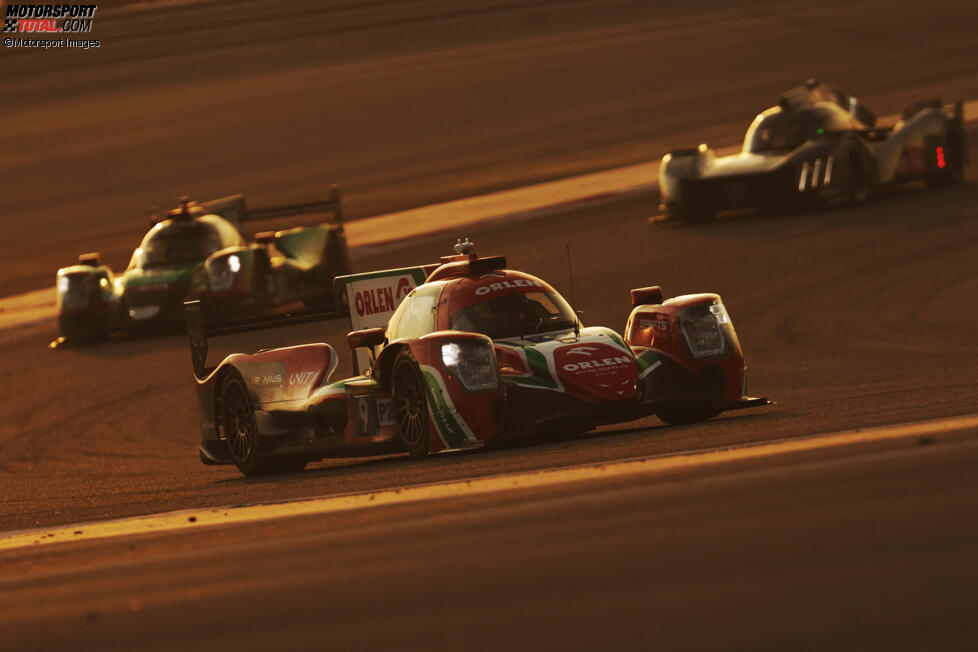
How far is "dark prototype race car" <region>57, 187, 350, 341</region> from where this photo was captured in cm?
2219

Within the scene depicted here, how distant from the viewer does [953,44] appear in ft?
146

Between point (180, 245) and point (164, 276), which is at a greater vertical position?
point (180, 245)

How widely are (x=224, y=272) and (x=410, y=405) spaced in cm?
1068

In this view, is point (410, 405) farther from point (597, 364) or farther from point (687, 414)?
point (687, 414)

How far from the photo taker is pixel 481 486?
9.27 m

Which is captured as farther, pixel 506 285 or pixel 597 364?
pixel 506 285

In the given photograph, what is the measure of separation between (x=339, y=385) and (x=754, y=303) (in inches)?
313

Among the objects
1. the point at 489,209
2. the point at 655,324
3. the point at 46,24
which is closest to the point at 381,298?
the point at 655,324

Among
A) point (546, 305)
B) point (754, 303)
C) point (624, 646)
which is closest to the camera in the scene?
point (624, 646)

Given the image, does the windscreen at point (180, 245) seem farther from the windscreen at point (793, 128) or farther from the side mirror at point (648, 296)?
the side mirror at point (648, 296)

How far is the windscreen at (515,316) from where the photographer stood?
1238cm

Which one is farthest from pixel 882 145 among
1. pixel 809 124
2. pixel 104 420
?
pixel 104 420

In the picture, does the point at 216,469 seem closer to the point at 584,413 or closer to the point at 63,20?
the point at 584,413

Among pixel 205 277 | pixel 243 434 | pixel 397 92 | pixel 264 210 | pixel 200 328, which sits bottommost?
pixel 243 434
